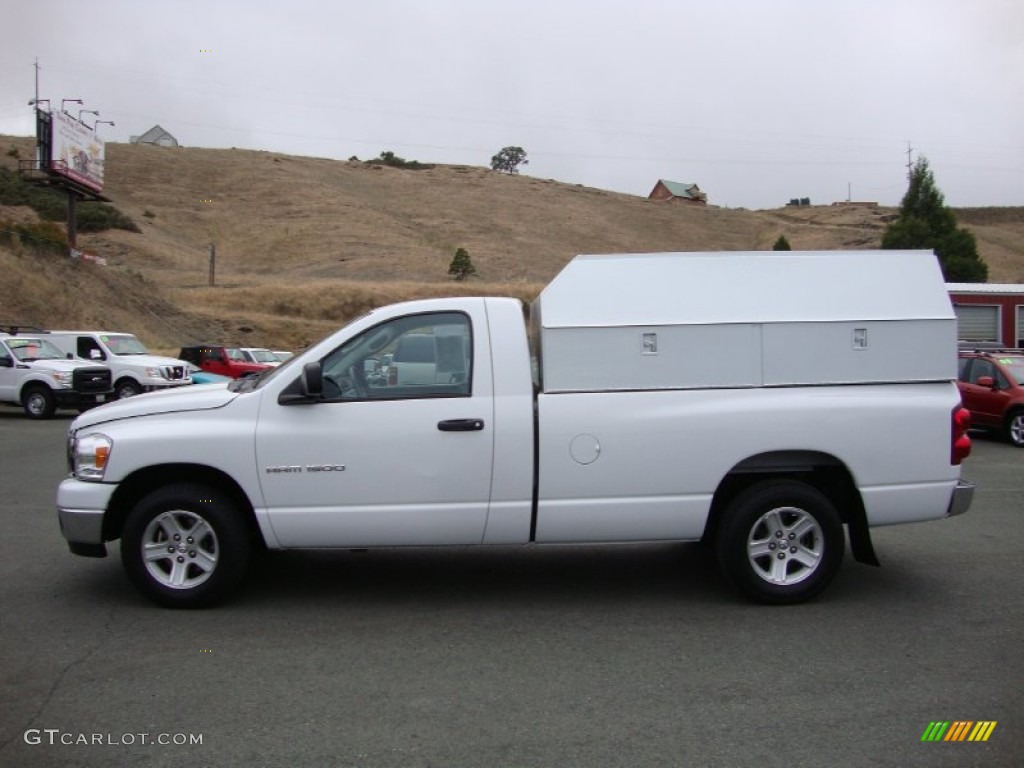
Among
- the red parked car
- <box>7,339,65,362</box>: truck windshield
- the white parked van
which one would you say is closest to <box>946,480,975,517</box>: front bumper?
the white parked van

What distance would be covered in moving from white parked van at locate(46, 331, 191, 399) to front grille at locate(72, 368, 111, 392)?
141 cm

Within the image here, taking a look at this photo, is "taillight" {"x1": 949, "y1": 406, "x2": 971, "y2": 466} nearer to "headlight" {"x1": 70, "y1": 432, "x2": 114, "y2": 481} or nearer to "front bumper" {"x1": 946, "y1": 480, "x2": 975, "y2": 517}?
"front bumper" {"x1": 946, "y1": 480, "x2": 975, "y2": 517}

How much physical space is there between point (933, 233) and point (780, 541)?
4476cm

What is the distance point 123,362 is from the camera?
21.5 metres

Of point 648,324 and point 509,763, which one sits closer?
point 509,763

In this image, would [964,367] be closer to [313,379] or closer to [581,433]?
[581,433]

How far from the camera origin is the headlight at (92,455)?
18.3 ft

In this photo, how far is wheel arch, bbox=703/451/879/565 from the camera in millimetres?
5758

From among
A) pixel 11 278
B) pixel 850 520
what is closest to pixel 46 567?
pixel 850 520

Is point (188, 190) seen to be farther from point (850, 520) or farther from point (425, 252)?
point (850, 520)

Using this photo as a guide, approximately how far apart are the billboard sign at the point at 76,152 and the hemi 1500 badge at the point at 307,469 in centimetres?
3865

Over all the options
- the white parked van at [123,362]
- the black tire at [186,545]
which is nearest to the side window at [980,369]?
the black tire at [186,545]

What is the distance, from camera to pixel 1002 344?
23.0 meters

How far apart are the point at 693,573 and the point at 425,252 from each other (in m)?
70.7
